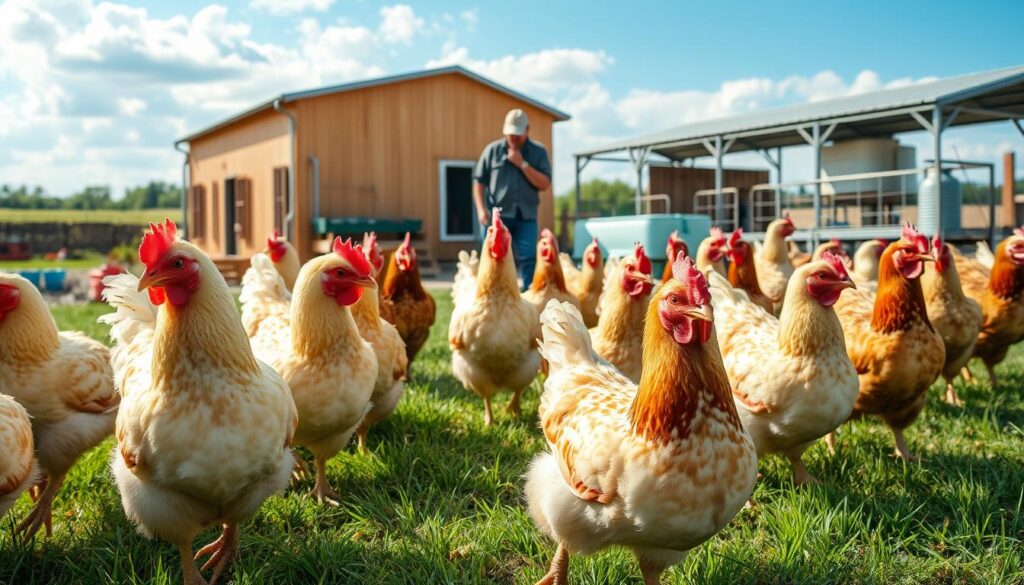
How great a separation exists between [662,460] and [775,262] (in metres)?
5.36

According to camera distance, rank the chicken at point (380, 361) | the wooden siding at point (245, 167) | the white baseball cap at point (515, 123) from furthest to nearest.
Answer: the wooden siding at point (245, 167) → the white baseball cap at point (515, 123) → the chicken at point (380, 361)

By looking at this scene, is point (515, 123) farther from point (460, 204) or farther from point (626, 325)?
point (460, 204)

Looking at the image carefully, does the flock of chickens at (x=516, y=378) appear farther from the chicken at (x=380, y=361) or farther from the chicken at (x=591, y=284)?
the chicken at (x=591, y=284)

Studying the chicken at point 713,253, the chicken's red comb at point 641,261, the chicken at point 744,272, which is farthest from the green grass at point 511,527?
the chicken at point 713,253

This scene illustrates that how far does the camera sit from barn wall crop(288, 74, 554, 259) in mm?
16141

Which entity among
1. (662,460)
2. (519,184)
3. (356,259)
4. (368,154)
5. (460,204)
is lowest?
(662,460)

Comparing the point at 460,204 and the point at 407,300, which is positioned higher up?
the point at 460,204

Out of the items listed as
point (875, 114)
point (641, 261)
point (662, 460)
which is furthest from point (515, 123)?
point (875, 114)

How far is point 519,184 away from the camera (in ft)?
22.2

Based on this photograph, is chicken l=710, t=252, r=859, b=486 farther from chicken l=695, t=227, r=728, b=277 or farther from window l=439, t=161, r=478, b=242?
window l=439, t=161, r=478, b=242

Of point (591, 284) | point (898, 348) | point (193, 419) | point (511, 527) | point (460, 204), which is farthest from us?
point (460, 204)

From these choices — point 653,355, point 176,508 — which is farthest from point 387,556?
point 653,355

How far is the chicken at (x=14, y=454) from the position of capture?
97.0 inches

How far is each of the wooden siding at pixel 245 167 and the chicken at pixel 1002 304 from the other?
14.5 m
